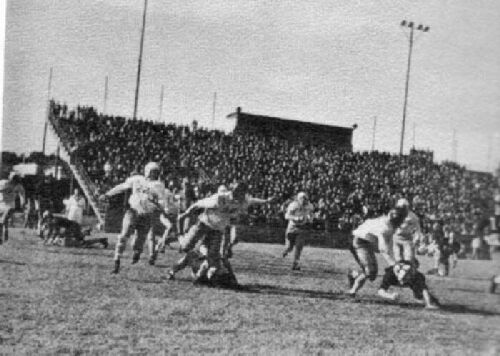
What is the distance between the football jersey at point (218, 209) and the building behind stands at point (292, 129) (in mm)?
23933

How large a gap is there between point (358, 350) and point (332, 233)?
18974 millimetres

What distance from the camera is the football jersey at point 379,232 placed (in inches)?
350

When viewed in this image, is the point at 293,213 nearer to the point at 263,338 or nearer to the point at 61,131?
the point at 263,338

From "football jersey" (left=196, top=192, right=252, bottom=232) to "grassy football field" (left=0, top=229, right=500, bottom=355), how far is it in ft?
3.26

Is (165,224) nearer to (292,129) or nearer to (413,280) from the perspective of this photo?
(413,280)

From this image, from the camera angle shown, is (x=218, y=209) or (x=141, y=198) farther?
(x=141, y=198)

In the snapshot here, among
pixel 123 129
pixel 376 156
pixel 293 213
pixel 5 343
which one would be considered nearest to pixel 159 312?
pixel 5 343

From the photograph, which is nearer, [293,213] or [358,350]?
[358,350]

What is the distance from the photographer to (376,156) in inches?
1036

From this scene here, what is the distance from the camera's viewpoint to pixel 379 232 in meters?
8.94

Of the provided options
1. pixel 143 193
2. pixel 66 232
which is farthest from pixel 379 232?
pixel 66 232

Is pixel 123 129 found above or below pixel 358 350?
above

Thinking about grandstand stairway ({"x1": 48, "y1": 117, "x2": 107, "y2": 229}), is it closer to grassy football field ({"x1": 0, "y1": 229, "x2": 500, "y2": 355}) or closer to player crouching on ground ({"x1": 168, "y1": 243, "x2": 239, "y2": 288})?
grassy football field ({"x1": 0, "y1": 229, "x2": 500, "y2": 355})

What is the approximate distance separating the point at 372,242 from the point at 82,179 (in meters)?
15.0
